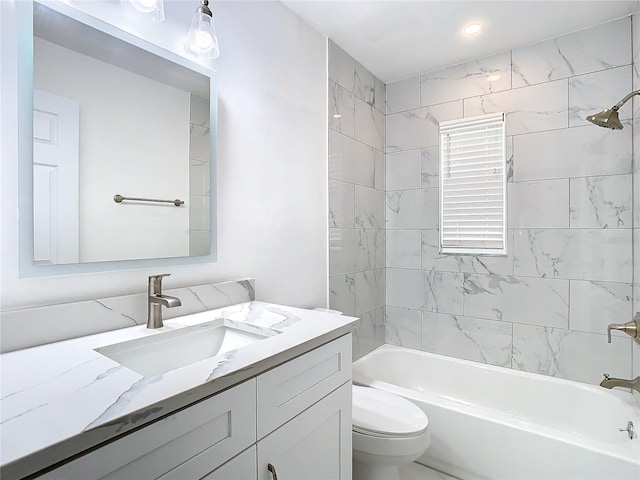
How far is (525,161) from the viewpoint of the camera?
7.44 feet

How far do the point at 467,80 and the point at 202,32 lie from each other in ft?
6.25

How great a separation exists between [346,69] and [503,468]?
248 centimetres

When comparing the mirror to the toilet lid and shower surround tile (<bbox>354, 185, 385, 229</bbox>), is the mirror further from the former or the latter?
shower surround tile (<bbox>354, 185, 385, 229</bbox>)

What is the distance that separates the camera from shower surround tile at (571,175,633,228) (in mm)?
1991

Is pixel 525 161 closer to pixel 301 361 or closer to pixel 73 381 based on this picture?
pixel 301 361

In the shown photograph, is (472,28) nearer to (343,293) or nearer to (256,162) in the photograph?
(256,162)

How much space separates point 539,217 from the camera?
223 centimetres

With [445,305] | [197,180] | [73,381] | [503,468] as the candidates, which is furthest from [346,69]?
[503,468]

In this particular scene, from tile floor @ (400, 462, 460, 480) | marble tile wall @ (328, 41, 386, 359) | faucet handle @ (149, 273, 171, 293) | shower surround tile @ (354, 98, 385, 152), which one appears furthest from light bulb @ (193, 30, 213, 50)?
tile floor @ (400, 462, 460, 480)

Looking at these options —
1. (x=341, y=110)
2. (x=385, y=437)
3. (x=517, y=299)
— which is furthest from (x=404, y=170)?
(x=385, y=437)

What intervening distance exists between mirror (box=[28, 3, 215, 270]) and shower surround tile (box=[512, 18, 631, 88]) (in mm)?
2013

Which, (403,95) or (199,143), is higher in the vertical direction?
(403,95)

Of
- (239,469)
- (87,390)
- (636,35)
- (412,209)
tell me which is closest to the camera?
(87,390)

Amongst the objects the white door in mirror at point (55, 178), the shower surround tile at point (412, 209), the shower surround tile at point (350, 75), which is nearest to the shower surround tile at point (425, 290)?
the shower surround tile at point (412, 209)
